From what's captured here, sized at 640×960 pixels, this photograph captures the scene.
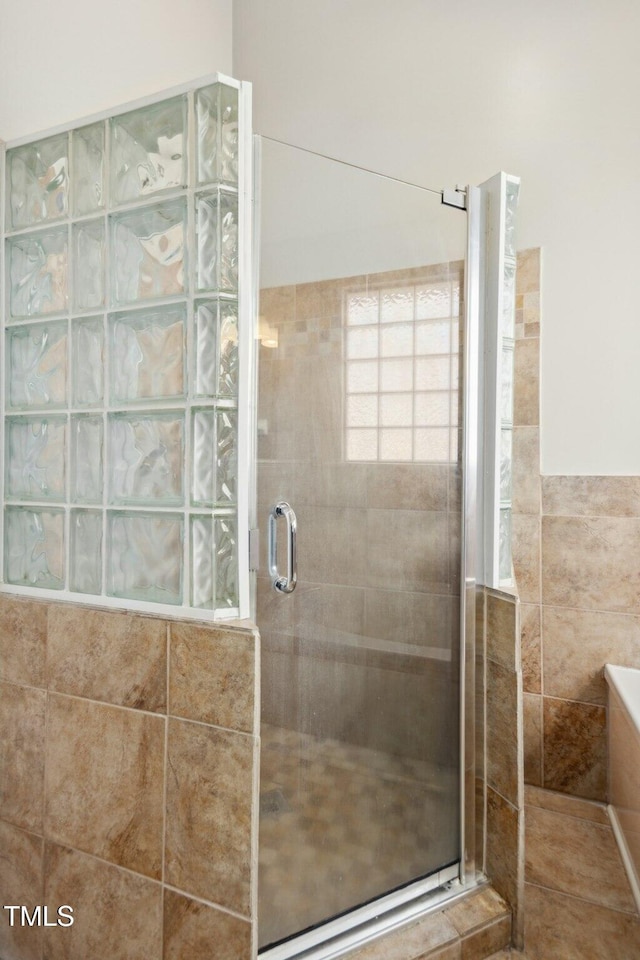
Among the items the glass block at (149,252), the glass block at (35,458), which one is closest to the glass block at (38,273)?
the glass block at (149,252)

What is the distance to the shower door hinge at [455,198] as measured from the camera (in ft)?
5.32

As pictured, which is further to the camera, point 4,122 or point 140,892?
point 4,122

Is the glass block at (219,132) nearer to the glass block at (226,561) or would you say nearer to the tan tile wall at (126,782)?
the glass block at (226,561)

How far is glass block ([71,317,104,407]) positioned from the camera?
141 centimetres

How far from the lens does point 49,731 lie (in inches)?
57.3

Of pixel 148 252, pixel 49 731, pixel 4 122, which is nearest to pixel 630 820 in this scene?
pixel 49 731

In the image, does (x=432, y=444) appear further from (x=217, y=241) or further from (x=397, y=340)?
(x=217, y=241)

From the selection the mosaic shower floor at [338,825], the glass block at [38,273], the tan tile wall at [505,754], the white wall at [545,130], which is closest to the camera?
the mosaic shower floor at [338,825]

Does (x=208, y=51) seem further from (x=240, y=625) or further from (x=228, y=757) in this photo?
(x=228, y=757)

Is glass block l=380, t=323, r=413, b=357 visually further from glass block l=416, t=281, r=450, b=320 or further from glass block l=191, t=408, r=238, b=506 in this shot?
glass block l=191, t=408, r=238, b=506

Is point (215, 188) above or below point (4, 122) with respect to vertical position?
below

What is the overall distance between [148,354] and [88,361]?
0.54 ft

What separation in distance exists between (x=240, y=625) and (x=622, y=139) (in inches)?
75.1

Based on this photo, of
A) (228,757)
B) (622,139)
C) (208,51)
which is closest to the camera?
(228,757)
